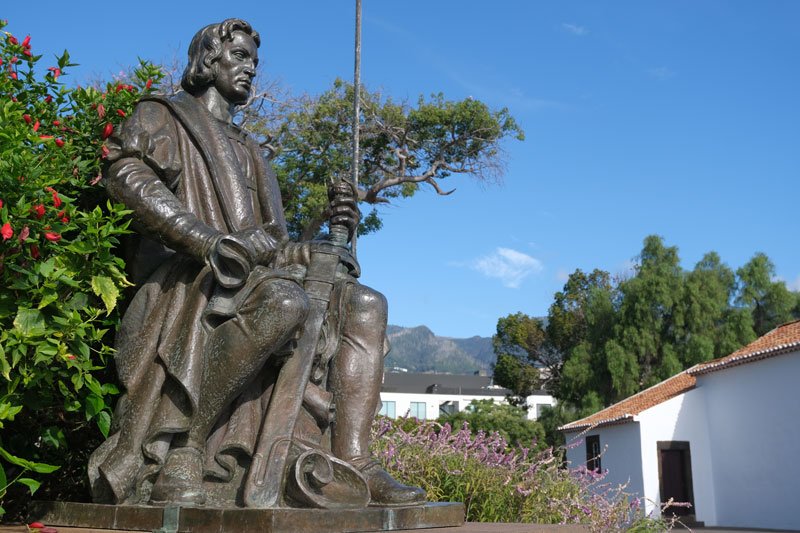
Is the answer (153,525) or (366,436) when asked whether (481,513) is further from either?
(153,525)

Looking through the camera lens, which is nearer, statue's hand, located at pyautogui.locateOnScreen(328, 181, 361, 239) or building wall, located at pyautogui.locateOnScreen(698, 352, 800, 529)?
statue's hand, located at pyautogui.locateOnScreen(328, 181, 361, 239)

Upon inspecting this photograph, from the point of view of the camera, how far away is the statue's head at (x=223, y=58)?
381 cm

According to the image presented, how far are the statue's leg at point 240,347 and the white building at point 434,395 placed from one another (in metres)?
55.3

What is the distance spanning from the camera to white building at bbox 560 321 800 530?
76.9 feet

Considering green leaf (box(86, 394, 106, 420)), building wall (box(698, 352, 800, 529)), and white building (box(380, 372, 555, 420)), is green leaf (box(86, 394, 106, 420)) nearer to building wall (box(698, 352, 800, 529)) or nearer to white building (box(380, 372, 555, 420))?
building wall (box(698, 352, 800, 529))

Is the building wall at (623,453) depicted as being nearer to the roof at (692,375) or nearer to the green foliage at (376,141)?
the roof at (692,375)

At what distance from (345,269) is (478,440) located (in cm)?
388

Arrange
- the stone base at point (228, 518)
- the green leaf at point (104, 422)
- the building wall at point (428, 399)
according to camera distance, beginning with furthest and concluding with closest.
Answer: the building wall at point (428, 399), the green leaf at point (104, 422), the stone base at point (228, 518)

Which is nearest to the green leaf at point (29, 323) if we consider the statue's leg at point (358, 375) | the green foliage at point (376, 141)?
the statue's leg at point (358, 375)

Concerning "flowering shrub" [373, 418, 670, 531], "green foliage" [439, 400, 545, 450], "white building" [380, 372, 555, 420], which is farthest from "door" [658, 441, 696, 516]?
"white building" [380, 372, 555, 420]

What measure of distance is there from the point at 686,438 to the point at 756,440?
7.61ft

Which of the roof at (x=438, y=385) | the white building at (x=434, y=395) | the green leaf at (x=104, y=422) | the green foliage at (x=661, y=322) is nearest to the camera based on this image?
the green leaf at (x=104, y=422)

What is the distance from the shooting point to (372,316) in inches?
138

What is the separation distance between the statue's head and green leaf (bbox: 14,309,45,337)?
5.16 ft
